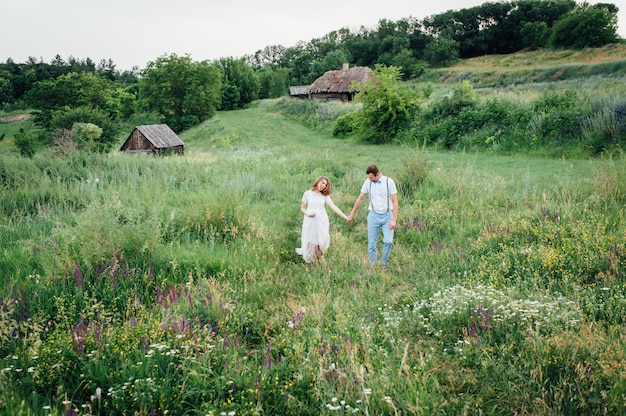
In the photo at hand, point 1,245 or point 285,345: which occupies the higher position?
point 1,245

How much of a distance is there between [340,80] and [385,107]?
34383 mm

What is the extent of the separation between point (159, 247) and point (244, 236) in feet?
5.19

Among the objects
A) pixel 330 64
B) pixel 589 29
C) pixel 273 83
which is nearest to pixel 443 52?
pixel 330 64

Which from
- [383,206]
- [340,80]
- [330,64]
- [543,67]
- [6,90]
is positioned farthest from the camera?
[330,64]

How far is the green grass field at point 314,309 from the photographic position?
128 inches

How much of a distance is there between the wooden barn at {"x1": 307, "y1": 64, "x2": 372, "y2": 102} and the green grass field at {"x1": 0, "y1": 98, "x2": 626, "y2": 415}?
46.1 meters

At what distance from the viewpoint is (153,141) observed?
1131 inches

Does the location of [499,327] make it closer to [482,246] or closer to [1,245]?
[482,246]

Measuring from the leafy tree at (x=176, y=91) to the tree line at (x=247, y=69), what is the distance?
0.40ft

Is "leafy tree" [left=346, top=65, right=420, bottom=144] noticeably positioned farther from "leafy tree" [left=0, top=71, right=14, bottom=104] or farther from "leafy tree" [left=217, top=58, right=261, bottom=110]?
"leafy tree" [left=0, top=71, right=14, bottom=104]

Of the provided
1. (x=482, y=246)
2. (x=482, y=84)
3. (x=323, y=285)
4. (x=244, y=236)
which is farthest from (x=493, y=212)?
(x=482, y=84)

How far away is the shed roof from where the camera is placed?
2879 cm

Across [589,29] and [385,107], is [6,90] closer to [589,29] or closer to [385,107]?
[385,107]

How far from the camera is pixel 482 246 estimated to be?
6.84 m
